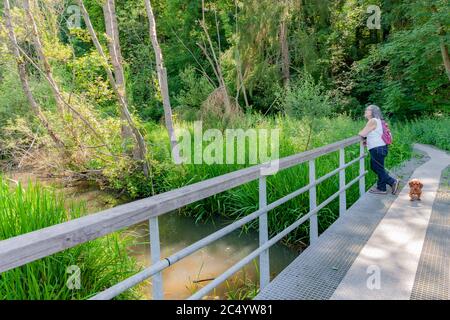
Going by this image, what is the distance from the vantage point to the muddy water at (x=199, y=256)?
504 centimetres

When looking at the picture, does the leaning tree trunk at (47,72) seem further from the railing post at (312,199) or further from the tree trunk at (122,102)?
the railing post at (312,199)

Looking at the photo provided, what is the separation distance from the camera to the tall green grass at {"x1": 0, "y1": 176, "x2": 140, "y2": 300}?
11.0ft

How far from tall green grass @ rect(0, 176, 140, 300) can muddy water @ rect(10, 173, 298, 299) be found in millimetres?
697

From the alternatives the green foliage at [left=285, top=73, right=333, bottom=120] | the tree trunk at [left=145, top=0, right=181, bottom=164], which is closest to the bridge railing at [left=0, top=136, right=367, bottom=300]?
the tree trunk at [left=145, top=0, right=181, bottom=164]

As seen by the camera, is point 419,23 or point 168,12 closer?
point 419,23

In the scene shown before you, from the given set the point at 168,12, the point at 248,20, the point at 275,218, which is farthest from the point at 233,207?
A: the point at 168,12

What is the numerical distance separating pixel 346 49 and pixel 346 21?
156 cm

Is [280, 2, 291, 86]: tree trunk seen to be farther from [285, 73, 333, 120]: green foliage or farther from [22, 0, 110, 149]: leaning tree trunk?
[22, 0, 110, 149]: leaning tree trunk

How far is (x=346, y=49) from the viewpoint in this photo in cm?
2286

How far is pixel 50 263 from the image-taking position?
3.69m

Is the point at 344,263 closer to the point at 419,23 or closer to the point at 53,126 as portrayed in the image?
the point at 53,126

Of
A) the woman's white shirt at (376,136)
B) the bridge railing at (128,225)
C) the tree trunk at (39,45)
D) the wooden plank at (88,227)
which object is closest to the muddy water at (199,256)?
the woman's white shirt at (376,136)

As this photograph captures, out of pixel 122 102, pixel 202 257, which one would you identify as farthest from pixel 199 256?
pixel 122 102

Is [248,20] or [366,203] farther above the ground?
[248,20]
